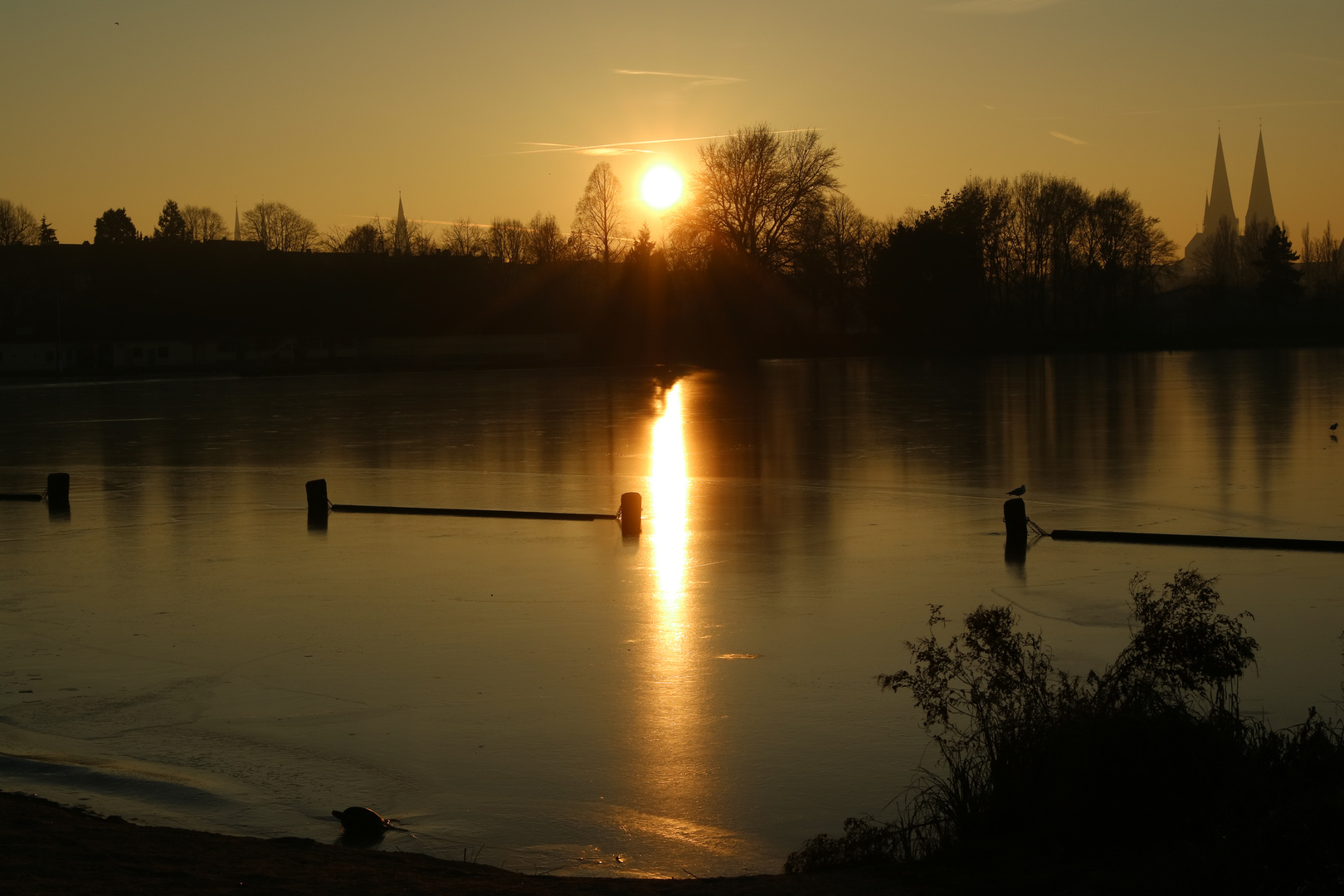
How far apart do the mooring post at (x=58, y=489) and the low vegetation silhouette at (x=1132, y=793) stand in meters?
14.7

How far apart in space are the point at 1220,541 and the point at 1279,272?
346 ft

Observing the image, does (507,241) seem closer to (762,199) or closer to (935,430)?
(762,199)

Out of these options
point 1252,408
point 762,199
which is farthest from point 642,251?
point 1252,408

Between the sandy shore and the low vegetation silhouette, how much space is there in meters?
0.49

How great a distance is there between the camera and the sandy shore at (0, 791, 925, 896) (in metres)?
5.05

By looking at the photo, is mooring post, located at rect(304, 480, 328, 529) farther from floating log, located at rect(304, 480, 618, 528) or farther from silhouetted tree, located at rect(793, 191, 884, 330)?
silhouetted tree, located at rect(793, 191, 884, 330)

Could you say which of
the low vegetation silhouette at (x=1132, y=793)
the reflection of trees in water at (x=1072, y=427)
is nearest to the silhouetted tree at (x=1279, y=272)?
the reflection of trees in water at (x=1072, y=427)

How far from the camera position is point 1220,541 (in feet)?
41.2

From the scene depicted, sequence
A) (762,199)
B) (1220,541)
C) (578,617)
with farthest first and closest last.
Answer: (762,199), (1220,541), (578,617)

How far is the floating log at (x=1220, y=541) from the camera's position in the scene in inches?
488

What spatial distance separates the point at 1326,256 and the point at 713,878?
6135 inches

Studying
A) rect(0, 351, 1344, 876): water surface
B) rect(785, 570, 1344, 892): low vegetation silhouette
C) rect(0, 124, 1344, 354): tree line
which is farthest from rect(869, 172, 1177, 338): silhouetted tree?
rect(785, 570, 1344, 892): low vegetation silhouette

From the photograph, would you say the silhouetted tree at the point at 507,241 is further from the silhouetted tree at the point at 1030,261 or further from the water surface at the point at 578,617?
the water surface at the point at 578,617

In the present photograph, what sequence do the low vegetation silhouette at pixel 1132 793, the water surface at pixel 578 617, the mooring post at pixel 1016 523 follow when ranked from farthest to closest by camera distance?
the mooring post at pixel 1016 523, the water surface at pixel 578 617, the low vegetation silhouette at pixel 1132 793
